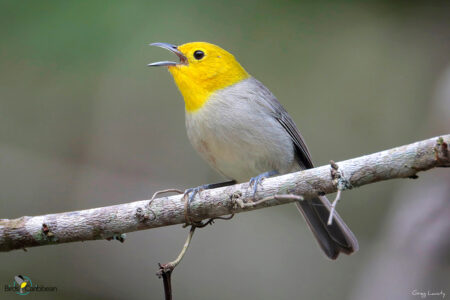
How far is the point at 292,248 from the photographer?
569cm

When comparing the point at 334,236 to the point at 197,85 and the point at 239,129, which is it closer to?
the point at 239,129

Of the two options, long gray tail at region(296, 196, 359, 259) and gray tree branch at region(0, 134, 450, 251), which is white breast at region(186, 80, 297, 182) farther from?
gray tree branch at region(0, 134, 450, 251)

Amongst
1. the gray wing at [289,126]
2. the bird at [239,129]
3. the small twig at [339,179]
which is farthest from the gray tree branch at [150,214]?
the gray wing at [289,126]

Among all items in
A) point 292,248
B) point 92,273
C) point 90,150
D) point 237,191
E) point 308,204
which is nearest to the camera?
point 237,191

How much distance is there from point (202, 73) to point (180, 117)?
2.34 meters

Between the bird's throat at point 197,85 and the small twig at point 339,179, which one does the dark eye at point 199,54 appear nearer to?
the bird's throat at point 197,85

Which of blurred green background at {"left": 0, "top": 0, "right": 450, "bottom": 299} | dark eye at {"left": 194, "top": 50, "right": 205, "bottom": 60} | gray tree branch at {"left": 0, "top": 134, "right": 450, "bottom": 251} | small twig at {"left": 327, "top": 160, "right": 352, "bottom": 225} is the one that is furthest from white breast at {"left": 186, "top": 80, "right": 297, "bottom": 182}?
blurred green background at {"left": 0, "top": 0, "right": 450, "bottom": 299}

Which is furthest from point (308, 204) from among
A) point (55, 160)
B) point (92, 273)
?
point (55, 160)

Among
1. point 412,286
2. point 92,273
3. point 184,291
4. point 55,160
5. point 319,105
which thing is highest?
point 319,105

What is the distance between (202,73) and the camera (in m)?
4.47

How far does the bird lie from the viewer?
4102mm

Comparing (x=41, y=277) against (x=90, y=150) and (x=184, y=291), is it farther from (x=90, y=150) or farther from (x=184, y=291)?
(x=90, y=150)

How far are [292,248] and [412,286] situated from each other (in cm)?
132

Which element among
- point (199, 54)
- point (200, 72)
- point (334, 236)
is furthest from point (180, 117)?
point (334, 236)
